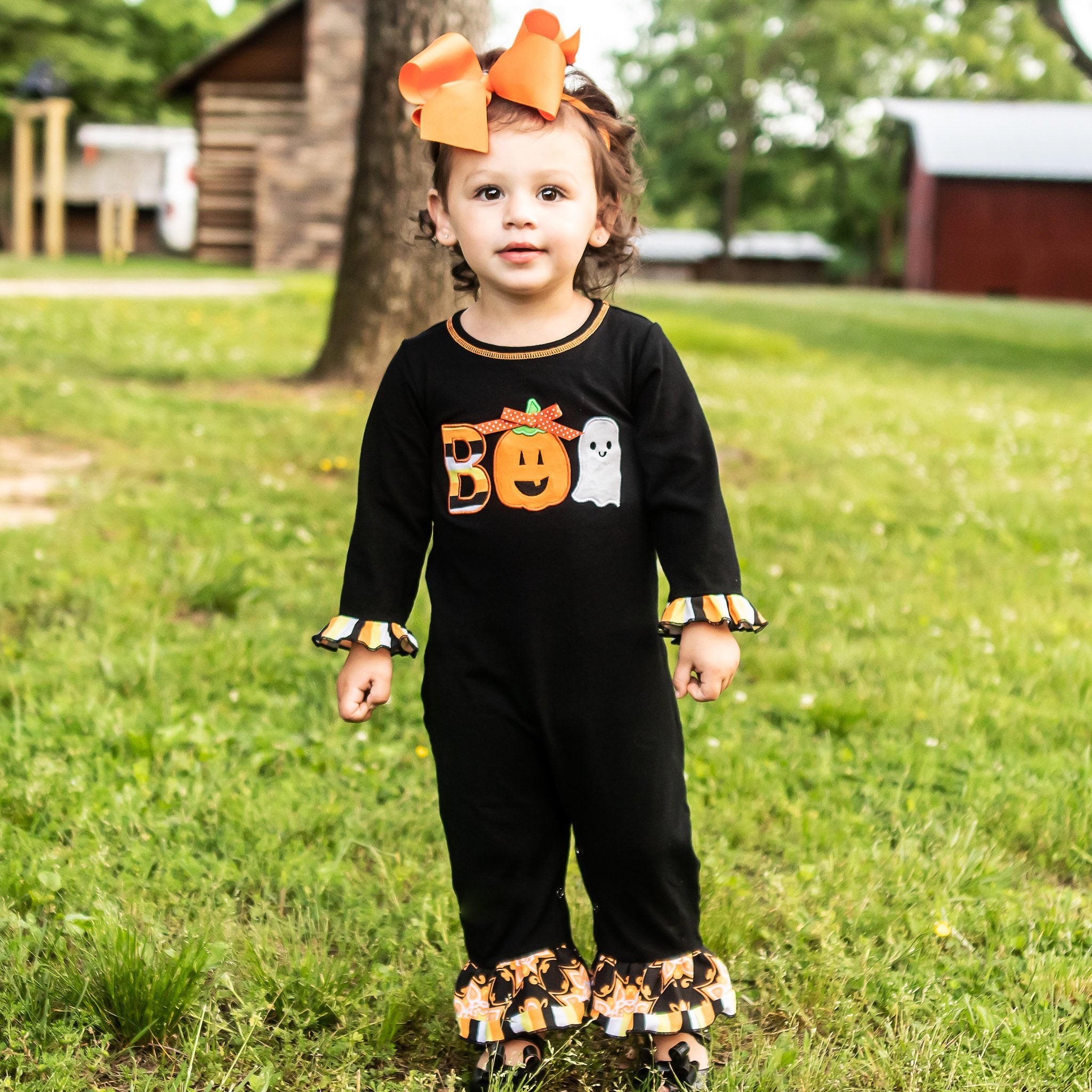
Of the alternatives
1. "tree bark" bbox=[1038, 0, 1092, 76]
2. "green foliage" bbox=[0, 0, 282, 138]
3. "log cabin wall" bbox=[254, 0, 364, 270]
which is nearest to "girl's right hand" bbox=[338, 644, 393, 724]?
"tree bark" bbox=[1038, 0, 1092, 76]

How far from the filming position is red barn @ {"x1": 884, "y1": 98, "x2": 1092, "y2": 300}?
33.4 metres

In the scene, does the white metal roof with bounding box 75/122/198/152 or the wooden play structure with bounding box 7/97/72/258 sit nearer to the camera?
the wooden play structure with bounding box 7/97/72/258

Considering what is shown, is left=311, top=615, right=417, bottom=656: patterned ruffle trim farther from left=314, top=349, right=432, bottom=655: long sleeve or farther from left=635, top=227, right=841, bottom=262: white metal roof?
left=635, top=227, right=841, bottom=262: white metal roof

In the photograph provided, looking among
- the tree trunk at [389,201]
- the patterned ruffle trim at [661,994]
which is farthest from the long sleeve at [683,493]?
the tree trunk at [389,201]

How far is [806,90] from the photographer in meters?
48.7

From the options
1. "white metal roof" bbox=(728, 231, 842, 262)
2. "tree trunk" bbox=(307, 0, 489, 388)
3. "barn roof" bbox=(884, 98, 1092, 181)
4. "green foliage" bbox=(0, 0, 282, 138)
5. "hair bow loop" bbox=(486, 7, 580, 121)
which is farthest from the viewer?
"white metal roof" bbox=(728, 231, 842, 262)

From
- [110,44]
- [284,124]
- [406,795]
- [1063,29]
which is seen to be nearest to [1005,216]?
[1063,29]

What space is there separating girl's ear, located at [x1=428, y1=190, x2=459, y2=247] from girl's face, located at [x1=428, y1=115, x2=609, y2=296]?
63 millimetres

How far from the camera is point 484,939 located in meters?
2.16

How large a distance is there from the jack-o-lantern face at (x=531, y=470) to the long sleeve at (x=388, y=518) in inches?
6.4

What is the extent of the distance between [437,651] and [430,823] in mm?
1033

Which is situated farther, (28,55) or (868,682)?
(28,55)

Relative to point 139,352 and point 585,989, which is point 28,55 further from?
point 585,989

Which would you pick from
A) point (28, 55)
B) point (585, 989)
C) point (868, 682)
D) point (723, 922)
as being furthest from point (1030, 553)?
point (28, 55)
